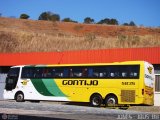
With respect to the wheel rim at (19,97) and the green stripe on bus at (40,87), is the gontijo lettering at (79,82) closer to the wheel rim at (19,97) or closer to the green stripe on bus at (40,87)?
the green stripe on bus at (40,87)

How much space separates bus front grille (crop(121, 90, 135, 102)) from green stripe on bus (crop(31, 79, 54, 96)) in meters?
6.03

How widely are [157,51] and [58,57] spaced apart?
9.01m

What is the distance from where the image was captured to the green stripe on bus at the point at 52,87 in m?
28.5

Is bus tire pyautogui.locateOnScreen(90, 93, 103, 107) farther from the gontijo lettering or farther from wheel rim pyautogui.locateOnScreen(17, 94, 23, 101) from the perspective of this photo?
wheel rim pyautogui.locateOnScreen(17, 94, 23, 101)

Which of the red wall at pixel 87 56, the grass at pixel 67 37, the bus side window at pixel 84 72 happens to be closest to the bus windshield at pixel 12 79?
the red wall at pixel 87 56

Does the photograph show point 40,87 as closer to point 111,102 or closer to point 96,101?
point 96,101

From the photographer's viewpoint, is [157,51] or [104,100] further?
[157,51]

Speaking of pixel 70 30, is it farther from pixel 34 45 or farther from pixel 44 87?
pixel 44 87

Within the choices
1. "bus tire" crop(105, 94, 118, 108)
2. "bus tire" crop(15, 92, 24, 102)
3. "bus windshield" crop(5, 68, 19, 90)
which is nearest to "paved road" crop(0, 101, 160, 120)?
"bus tire" crop(105, 94, 118, 108)

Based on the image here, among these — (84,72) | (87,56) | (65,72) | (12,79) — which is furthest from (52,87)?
(87,56)

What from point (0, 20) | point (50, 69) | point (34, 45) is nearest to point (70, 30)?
point (0, 20)

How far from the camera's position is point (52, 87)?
2866cm

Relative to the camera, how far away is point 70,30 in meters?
87.4

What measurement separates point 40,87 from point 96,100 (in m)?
4.74
